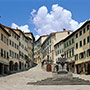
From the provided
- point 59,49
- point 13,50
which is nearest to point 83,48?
point 13,50

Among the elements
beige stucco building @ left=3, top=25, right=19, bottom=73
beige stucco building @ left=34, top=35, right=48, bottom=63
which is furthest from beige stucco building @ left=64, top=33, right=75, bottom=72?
beige stucco building @ left=34, top=35, right=48, bottom=63

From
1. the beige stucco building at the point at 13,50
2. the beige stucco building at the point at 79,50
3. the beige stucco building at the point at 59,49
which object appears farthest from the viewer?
the beige stucco building at the point at 59,49

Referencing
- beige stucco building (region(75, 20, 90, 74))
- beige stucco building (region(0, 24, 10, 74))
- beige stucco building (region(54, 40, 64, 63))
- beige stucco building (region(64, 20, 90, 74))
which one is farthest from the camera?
beige stucco building (region(54, 40, 64, 63))

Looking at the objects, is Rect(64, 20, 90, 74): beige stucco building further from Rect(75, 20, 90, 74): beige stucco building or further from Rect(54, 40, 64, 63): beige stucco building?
Rect(54, 40, 64, 63): beige stucco building

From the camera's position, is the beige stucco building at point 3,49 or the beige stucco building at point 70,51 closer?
the beige stucco building at point 3,49

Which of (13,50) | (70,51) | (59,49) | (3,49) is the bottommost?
(3,49)

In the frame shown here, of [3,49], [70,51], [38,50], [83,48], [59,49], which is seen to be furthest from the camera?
[38,50]

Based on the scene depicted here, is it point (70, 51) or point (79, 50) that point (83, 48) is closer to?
point (79, 50)

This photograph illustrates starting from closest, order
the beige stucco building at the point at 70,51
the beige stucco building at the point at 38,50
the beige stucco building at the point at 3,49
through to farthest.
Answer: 1. the beige stucco building at the point at 3,49
2. the beige stucco building at the point at 70,51
3. the beige stucco building at the point at 38,50

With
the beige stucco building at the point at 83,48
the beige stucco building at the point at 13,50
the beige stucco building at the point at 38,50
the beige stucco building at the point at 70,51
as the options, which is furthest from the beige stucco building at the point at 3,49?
the beige stucco building at the point at 38,50

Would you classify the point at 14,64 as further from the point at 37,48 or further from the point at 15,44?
the point at 37,48

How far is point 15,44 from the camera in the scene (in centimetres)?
5141

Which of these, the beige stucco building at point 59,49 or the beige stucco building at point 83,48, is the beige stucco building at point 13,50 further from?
the beige stucco building at point 83,48

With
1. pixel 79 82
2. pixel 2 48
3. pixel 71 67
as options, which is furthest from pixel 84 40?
pixel 79 82
